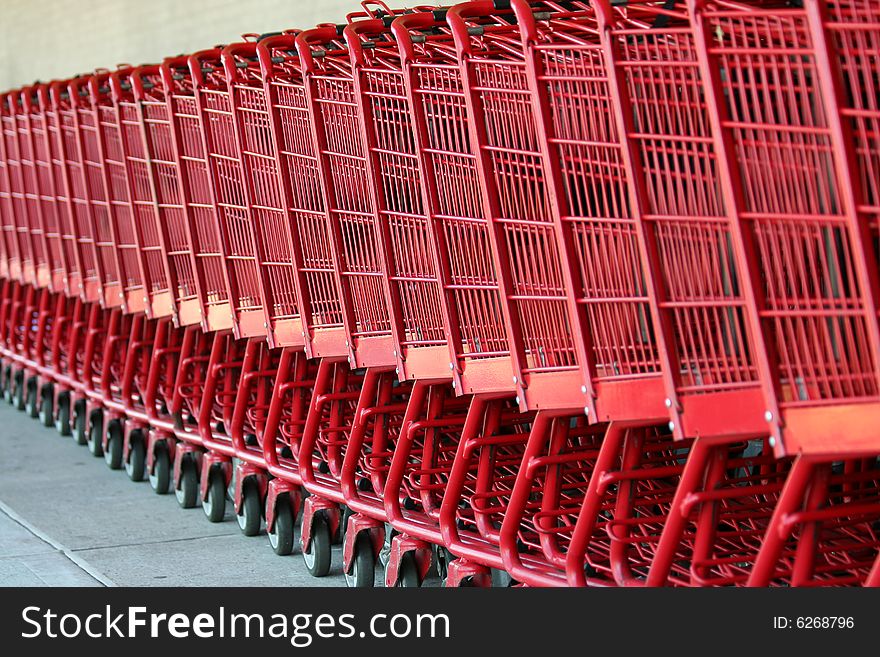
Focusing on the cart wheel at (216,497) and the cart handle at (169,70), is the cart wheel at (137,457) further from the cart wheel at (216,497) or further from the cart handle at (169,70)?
the cart handle at (169,70)

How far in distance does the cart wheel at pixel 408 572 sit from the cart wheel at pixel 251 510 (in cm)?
127

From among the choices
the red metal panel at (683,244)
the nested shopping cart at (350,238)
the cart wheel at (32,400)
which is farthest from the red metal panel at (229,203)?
the cart wheel at (32,400)

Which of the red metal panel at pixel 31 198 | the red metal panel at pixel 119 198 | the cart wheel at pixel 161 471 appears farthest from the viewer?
the red metal panel at pixel 31 198

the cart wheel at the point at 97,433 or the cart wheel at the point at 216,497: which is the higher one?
the cart wheel at the point at 97,433

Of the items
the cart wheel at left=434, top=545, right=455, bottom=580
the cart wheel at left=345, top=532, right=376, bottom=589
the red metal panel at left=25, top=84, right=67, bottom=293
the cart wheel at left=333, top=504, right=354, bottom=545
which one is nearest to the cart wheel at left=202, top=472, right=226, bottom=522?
the cart wheel at left=333, top=504, right=354, bottom=545

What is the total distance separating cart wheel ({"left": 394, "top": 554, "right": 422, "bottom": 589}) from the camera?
15.0 feet

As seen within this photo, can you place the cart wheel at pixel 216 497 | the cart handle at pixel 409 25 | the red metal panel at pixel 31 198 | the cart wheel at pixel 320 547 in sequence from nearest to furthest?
the cart handle at pixel 409 25, the cart wheel at pixel 320 547, the cart wheel at pixel 216 497, the red metal panel at pixel 31 198

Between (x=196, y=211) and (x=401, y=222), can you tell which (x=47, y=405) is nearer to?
(x=196, y=211)

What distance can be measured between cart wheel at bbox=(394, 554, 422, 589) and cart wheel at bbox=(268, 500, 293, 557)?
917 millimetres

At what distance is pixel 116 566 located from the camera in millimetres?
5234

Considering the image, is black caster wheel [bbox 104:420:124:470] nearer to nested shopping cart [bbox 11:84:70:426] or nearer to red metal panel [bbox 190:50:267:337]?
nested shopping cart [bbox 11:84:70:426]

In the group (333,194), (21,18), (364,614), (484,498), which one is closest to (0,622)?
(364,614)

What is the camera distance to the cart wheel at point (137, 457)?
22.6ft

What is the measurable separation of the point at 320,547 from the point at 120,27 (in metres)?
7.81
